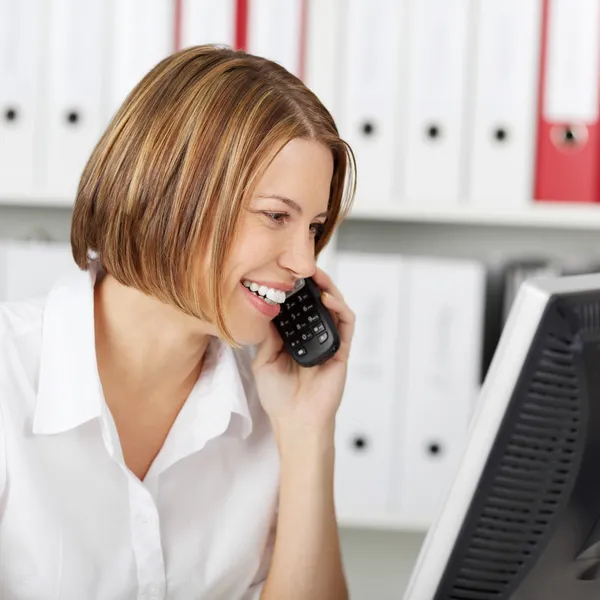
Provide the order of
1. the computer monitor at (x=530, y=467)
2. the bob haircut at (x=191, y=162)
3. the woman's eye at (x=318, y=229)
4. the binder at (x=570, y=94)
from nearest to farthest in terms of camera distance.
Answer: the computer monitor at (x=530, y=467) → the bob haircut at (x=191, y=162) → the woman's eye at (x=318, y=229) → the binder at (x=570, y=94)

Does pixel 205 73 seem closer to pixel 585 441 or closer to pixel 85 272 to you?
pixel 85 272

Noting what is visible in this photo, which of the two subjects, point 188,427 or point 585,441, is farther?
point 188,427

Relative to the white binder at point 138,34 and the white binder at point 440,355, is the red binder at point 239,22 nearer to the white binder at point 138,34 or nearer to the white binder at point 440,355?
the white binder at point 138,34

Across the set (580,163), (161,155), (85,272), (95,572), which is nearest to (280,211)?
(161,155)

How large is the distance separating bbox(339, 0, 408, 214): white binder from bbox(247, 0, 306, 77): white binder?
7 centimetres

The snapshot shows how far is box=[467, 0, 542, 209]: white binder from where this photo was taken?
1.36 meters

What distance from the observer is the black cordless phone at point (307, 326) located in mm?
1108

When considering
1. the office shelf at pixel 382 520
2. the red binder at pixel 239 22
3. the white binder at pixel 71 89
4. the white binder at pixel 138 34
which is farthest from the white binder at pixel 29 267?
the office shelf at pixel 382 520

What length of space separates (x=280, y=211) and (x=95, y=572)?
0.45 meters

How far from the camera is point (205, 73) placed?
962 mm

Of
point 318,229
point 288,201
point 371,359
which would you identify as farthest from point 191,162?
point 371,359

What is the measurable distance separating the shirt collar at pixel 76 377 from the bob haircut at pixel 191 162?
0.23ft

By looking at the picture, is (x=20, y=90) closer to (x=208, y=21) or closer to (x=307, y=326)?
(x=208, y=21)

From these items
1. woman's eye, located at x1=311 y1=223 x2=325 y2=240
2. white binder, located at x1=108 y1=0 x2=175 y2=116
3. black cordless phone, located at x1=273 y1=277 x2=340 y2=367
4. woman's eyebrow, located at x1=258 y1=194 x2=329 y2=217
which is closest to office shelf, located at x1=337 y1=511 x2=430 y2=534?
black cordless phone, located at x1=273 y1=277 x2=340 y2=367
